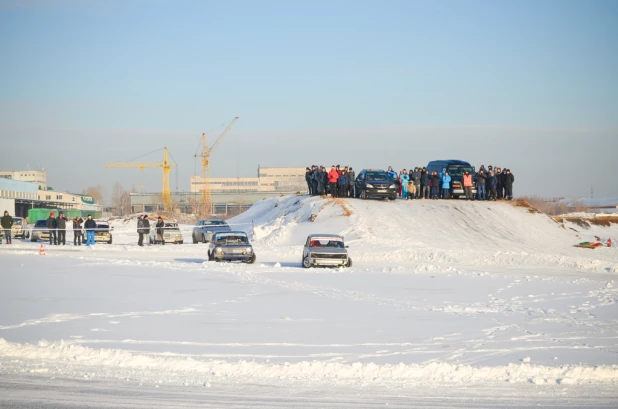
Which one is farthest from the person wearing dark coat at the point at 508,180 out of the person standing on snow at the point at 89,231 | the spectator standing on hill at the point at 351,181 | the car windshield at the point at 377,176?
the person standing on snow at the point at 89,231

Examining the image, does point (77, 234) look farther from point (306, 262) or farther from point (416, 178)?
point (416, 178)

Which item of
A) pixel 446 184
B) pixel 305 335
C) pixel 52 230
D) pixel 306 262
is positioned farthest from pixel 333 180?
pixel 305 335

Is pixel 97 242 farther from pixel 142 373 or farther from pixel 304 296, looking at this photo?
pixel 142 373

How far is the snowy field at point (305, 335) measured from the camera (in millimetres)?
9734

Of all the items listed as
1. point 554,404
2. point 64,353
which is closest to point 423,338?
point 554,404

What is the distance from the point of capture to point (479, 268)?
30016 millimetres

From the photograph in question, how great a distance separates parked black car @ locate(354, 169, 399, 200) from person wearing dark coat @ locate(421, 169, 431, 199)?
1716mm

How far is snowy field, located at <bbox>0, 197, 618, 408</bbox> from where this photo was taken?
9.73 metres

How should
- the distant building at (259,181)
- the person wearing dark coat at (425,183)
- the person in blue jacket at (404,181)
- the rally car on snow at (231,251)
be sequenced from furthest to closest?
the distant building at (259,181)
the person in blue jacket at (404,181)
the person wearing dark coat at (425,183)
the rally car on snow at (231,251)

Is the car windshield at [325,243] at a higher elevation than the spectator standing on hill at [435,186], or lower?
lower

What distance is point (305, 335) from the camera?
45.4ft

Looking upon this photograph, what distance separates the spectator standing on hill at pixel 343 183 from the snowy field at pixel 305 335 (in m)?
15.5

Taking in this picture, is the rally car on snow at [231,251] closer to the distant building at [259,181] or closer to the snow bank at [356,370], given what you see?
the snow bank at [356,370]

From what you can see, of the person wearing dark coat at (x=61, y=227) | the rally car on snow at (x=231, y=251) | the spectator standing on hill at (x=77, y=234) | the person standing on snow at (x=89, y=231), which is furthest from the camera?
the person wearing dark coat at (x=61, y=227)
